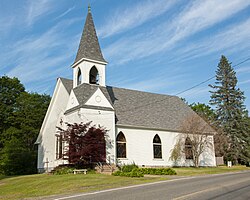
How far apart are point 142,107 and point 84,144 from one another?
11.6m

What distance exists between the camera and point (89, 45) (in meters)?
31.0

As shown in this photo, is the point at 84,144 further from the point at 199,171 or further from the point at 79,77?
the point at 199,171

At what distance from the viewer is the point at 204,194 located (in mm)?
10773

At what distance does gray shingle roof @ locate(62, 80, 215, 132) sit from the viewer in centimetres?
2981

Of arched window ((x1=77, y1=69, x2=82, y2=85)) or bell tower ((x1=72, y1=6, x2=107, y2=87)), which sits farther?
arched window ((x1=77, y1=69, x2=82, y2=85))

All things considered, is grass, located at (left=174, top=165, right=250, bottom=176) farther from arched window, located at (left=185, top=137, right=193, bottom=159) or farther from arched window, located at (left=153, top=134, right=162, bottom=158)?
arched window, located at (left=185, top=137, right=193, bottom=159)

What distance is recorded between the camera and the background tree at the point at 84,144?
2428cm

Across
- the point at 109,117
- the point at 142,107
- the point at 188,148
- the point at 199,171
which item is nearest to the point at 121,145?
the point at 109,117

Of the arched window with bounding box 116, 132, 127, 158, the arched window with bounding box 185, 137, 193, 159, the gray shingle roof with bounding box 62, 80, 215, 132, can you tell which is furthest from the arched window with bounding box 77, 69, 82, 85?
the arched window with bounding box 185, 137, 193, 159

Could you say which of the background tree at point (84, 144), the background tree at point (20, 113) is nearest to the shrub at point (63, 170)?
the background tree at point (84, 144)

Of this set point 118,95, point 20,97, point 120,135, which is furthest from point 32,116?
point 120,135

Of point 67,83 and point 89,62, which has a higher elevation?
point 89,62

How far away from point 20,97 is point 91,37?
76.7 feet

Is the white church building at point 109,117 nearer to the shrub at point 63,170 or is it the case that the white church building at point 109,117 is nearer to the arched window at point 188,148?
the arched window at point 188,148
